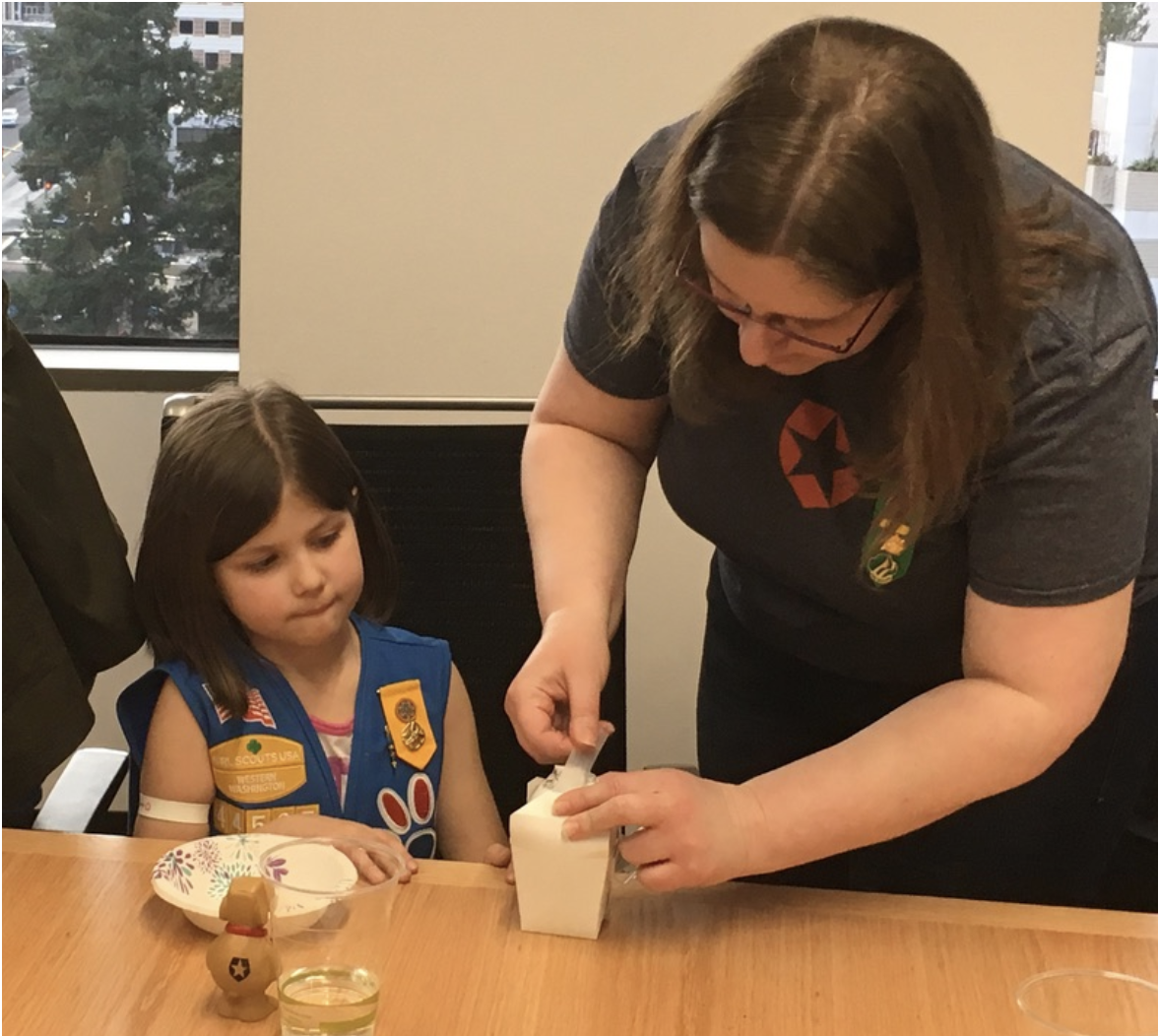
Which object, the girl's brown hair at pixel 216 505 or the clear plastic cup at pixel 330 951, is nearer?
the clear plastic cup at pixel 330 951

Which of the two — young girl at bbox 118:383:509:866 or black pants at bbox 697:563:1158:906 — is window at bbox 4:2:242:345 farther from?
black pants at bbox 697:563:1158:906

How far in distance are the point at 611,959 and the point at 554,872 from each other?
8cm

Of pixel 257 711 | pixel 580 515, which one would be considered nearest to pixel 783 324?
pixel 580 515

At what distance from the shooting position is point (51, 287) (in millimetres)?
2525

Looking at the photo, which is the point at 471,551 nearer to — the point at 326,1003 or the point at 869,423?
the point at 869,423

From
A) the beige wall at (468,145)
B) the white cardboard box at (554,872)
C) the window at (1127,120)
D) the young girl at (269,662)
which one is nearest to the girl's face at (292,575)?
the young girl at (269,662)

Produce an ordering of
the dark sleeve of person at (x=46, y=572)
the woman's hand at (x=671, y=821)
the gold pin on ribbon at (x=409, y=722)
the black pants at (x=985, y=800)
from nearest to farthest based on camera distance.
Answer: the woman's hand at (x=671, y=821)
the dark sleeve of person at (x=46, y=572)
the black pants at (x=985, y=800)
the gold pin on ribbon at (x=409, y=722)

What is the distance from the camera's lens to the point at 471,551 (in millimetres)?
1660

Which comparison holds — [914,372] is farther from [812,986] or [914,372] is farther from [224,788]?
[224,788]

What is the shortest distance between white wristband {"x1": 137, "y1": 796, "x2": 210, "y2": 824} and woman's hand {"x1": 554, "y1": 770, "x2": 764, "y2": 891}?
0.51m

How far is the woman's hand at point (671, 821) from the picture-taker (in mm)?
1028

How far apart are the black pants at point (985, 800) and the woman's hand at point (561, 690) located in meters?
0.32

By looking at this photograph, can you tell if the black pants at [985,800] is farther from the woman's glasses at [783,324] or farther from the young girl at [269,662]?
the woman's glasses at [783,324]

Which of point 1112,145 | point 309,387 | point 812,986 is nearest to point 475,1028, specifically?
point 812,986
